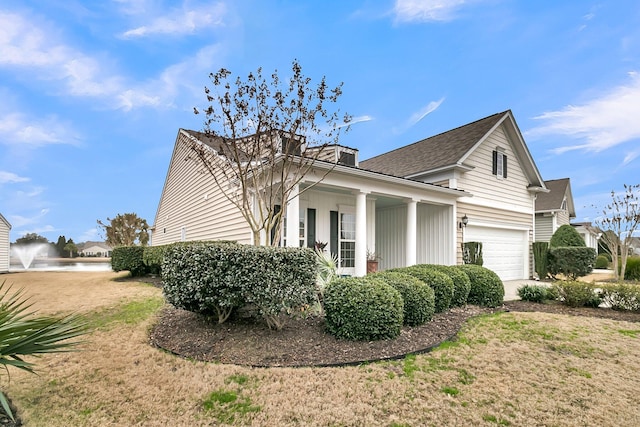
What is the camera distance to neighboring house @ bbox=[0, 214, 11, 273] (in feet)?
62.7

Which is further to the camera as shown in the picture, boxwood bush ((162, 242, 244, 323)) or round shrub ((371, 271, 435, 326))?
round shrub ((371, 271, 435, 326))

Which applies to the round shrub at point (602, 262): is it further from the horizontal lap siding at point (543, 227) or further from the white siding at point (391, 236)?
the white siding at point (391, 236)

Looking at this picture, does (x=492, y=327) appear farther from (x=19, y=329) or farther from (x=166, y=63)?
(x=166, y=63)

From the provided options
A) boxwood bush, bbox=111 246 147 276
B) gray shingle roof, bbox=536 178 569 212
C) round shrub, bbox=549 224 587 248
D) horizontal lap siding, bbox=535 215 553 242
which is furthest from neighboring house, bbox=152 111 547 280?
horizontal lap siding, bbox=535 215 553 242

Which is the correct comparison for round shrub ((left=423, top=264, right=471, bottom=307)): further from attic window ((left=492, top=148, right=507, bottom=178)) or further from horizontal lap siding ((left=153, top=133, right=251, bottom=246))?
attic window ((left=492, top=148, right=507, bottom=178))

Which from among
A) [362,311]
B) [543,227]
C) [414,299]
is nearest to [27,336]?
[362,311]

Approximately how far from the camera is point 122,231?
2483cm

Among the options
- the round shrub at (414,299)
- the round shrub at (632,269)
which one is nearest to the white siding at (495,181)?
the round shrub at (632,269)

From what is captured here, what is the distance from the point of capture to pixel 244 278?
15.7 feet

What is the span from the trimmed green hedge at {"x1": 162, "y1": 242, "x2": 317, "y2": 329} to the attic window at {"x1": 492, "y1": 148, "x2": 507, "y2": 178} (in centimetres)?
1185

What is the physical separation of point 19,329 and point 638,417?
19.6 ft

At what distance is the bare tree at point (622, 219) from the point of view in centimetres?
1566

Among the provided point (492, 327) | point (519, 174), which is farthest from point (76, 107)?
point (519, 174)

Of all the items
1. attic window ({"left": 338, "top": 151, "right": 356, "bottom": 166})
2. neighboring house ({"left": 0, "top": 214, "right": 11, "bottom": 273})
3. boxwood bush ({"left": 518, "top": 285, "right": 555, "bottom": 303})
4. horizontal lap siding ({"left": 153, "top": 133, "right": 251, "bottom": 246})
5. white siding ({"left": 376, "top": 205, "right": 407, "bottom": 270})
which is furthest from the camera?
neighboring house ({"left": 0, "top": 214, "right": 11, "bottom": 273})
